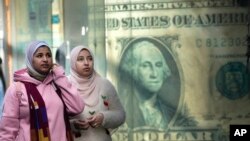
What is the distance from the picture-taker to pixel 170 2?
20.5 feet

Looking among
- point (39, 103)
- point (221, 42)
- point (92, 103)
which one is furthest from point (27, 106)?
point (221, 42)

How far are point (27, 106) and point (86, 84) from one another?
78 centimetres

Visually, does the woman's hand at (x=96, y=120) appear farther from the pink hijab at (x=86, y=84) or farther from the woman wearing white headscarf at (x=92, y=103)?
the pink hijab at (x=86, y=84)

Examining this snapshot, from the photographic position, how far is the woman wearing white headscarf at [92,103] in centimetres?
445

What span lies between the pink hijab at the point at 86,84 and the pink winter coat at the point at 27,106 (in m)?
0.43

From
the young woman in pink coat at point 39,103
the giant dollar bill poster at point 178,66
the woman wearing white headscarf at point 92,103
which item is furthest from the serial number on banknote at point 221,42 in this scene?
the young woman in pink coat at point 39,103

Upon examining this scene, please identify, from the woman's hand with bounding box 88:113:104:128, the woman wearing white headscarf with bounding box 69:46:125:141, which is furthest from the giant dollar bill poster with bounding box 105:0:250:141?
the woman's hand with bounding box 88:113:104:128

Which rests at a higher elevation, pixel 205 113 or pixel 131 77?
pixel 131 77

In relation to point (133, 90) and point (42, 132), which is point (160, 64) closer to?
point (133, 90)

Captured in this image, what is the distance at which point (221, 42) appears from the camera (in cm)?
615

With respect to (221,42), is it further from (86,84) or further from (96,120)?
(96,120)

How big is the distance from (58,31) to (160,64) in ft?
3.96

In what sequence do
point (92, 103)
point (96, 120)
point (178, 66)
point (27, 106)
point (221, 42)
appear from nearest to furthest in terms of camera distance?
point (27, 106) → point (96, 120) → point (92, 103) → point (221, 42) → point (178, 66)

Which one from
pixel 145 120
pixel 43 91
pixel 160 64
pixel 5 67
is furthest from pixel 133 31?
pixel 43 91
